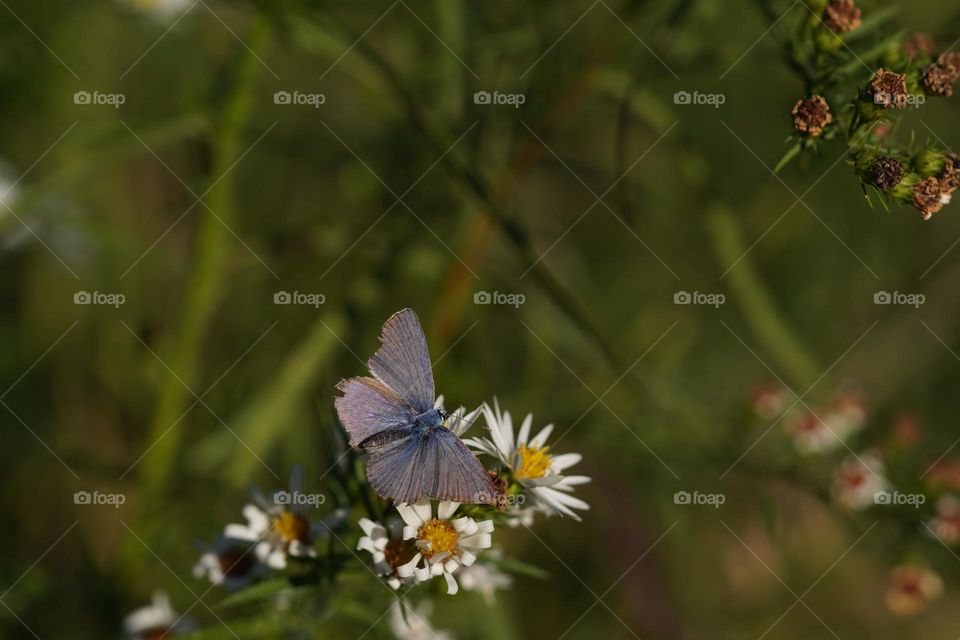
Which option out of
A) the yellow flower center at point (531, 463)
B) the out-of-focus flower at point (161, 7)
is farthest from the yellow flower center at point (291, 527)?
the out-of-focus flower at point (161, 7)

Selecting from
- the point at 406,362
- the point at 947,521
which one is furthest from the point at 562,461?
the point at 947,521

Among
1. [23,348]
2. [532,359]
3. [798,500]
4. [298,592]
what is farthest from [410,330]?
[798,500]

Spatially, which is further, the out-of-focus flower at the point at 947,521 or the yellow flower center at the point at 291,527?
the out-of-focus flower at the point at 947,521

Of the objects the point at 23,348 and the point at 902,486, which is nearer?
the point at 902,486

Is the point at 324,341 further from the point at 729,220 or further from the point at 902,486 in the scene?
the point at 902,486

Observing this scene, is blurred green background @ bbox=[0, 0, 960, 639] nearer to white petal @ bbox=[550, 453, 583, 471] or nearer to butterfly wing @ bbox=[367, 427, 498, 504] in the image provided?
butterfly wing @ bbox=[367, 427, 498, 504]

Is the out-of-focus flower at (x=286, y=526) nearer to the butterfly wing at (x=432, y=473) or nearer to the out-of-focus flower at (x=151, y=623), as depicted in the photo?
the butterfly wing at (x=432, y=473)

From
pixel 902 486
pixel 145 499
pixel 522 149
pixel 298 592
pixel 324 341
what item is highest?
pixel 522 149
